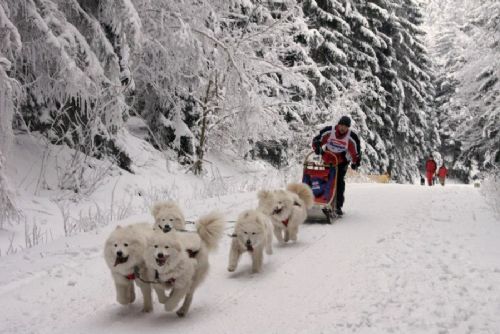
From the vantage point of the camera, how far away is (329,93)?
2442cm

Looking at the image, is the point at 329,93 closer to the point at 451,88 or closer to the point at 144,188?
the point at 144,188

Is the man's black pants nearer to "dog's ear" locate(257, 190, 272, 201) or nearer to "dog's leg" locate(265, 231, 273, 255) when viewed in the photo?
"dog's ear" locate(257, 190, 272, 201)

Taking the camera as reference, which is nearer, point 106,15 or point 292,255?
point 292,255

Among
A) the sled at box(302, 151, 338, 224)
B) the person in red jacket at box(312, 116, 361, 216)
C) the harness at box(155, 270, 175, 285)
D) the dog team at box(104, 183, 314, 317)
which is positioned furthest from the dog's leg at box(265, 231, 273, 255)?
the person in red jacket at box(312, 116, 361, 216)

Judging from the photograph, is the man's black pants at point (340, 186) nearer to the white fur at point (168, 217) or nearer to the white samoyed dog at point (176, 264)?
the white fur at point (168, 217)

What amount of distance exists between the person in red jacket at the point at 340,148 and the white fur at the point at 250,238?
3.94m

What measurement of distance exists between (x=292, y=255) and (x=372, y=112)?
2347 cm

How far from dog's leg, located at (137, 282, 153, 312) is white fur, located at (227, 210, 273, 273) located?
1.43 meters

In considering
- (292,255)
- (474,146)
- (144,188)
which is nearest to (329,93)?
(474,146)

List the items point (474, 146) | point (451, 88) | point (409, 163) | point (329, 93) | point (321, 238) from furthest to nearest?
point (451, 88) < point (409, 163) < point (474, 146) < point (329, 93) < point (321, 238)

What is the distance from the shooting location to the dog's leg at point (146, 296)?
478 centimetres

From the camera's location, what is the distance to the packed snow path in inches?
177

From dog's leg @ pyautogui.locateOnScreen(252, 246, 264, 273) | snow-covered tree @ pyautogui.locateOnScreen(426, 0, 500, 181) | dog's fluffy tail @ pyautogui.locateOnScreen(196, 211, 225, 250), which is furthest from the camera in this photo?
snow-covered tree @ pyautogui.locateOnScreen(426, 0, 500, 181)

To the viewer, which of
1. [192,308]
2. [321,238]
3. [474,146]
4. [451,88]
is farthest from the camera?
[451,88]
